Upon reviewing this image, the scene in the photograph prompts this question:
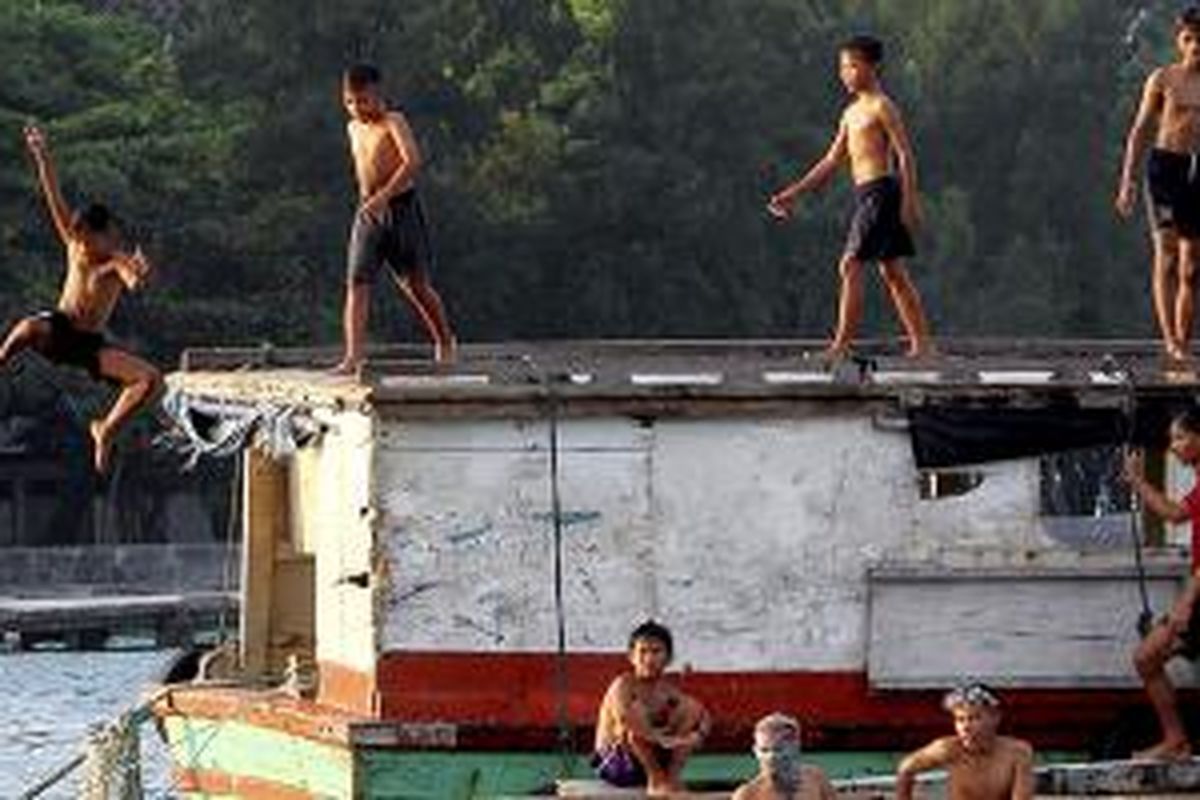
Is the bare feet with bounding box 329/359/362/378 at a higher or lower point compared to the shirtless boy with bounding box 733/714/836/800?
higher

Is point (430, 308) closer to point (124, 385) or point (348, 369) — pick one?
point (348, 369)

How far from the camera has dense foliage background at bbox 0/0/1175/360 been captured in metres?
70.7

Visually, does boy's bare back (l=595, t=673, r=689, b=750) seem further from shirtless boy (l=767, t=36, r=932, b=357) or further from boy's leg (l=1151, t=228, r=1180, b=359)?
boy's leg (l=1151, t=228, r=1180, b=359)

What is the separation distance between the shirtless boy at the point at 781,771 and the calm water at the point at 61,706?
19109 mm

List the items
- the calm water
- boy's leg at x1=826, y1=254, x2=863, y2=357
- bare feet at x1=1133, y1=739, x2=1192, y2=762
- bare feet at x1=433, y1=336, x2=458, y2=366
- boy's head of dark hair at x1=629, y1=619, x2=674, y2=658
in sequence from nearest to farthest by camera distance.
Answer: boy's head of dark hair at x1=629, y1=619, x2=674, y2=658, bare feet at x1=1133, y1=739, x2=1192, y2=762, boy's leg at x1=826, y1=254, x2=863, y2=357, bare feet at x1=433, y1=336, x2=458, y2=366, the calm water

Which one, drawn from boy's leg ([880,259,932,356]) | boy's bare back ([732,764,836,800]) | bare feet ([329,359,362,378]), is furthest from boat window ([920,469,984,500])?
boy's bare back ([732,764,836,800])

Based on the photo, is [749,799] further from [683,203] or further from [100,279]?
[683,203]

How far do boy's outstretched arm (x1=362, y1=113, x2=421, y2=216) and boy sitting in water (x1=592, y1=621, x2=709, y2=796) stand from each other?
3.28 meters

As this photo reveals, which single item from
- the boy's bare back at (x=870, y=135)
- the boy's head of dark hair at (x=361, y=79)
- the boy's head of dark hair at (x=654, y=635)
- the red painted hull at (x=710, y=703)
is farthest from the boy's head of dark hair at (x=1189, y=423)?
the boy's head of dark hair at (x=361, y=79)

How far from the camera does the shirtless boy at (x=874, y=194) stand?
24578 millimetres

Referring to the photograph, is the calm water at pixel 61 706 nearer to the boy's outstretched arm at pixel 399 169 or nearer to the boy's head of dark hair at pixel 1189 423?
the boy's outstretched arm at pixel 399 169

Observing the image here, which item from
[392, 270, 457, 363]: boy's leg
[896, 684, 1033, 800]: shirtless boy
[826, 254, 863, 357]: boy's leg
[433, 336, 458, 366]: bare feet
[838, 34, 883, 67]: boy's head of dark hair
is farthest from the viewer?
[433, 336, 458, 366]: bare feet

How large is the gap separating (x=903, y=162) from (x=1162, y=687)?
9.61 ft

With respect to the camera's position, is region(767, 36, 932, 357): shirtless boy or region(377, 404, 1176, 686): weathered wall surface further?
region(767, 36, 932, 357): shirtless boy
